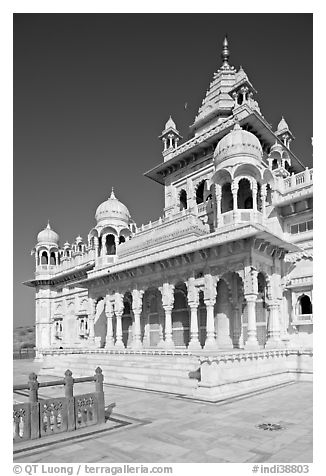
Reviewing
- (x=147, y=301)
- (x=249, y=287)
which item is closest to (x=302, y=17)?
(x=249, y=287)

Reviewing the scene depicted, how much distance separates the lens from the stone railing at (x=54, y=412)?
26.0 ft

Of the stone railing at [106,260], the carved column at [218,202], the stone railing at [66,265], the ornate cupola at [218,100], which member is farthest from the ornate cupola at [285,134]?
the stone railing at [66,265]

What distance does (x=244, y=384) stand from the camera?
13773mm

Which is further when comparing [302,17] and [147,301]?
[147,301]

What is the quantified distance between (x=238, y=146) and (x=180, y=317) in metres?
9.75

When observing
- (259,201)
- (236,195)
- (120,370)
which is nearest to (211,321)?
(120,370)

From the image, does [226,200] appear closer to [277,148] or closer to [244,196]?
[244,196]

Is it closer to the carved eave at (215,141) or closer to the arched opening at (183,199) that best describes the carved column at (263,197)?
the carved eave at (215,141)

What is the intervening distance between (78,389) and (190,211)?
41.6ft

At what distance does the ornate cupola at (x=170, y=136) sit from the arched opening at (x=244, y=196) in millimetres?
9987

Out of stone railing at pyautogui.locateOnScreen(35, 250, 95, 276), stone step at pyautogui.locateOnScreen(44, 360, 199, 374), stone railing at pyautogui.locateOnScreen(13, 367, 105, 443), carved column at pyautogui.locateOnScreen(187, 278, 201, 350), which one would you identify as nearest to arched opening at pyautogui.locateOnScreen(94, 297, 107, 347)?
stone railing at pyautogui.locateOnScreen(35, 250, 95, 276)

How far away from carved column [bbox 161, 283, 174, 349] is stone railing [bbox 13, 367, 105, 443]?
41.5ft
